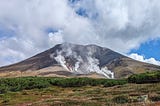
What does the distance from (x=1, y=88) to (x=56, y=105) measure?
11862 cm

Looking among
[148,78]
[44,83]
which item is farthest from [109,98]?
[44,83]

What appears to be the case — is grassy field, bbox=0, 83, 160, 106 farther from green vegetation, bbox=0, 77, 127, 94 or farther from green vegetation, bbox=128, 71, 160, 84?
green vegetation, bbox=0, 77, 127, 94

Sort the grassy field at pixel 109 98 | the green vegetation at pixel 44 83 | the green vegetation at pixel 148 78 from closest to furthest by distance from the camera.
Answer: the grassy field at pixel 109 98
the green vegetation at pixel 148 78
the green vegetation at pixel 44 83

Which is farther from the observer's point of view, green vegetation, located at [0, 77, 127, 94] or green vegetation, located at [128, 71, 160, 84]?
green vegetation, located at [0, 77, 127, 94]

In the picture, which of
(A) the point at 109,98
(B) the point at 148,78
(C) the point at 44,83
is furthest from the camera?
(C) the point at 44,83

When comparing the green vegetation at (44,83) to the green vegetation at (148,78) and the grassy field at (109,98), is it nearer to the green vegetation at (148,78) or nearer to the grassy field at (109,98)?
the green vegetation at (148,78)

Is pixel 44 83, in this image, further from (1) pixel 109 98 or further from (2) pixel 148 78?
(1) pixel 109 98

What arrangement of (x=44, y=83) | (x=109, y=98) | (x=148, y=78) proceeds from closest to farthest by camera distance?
(x=109, y=98), (x=148, y=78), (x=44, y=83)

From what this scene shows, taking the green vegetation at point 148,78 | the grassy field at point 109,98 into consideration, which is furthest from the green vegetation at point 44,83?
the grassy field at point 109,98

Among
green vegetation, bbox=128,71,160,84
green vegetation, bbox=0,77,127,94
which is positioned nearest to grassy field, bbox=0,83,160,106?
green vegetation, bbox=128,71,160,84

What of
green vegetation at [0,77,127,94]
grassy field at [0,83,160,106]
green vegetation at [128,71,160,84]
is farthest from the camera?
green vegetation at [0,77,127,94]

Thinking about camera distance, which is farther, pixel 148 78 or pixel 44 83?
pixel 44 83

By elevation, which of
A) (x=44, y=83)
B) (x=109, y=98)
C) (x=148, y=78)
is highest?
(x=44, y=83)

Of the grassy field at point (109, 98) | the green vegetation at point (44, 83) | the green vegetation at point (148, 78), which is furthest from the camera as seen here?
the green vegetation at point (44, 83)
